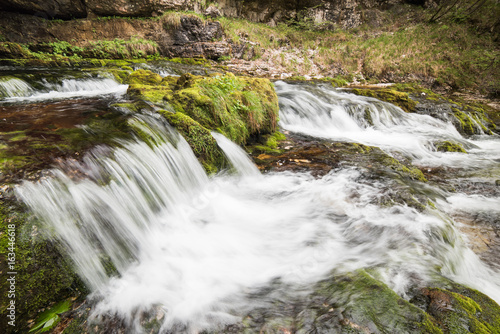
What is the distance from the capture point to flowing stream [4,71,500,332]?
7.17ft

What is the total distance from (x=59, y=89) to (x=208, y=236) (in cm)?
828

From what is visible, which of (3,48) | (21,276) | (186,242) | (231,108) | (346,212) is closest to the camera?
(21,276)

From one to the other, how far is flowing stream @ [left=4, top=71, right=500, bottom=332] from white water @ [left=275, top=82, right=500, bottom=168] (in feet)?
9.19

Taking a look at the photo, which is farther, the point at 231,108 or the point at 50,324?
the point at 231,108

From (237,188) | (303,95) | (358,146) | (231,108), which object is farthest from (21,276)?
(303,95)

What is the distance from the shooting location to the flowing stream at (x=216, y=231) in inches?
86.0

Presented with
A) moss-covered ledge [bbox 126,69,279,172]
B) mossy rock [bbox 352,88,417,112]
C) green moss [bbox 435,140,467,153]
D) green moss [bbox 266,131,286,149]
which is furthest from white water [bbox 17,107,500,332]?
mossy rock [bbox 352,88,417,112]

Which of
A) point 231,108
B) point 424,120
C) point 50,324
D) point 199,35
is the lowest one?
point 424,120

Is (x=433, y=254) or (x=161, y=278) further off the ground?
(x=161, y=278)

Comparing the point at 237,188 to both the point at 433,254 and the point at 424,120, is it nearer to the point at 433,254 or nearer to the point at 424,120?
the point at 433,254

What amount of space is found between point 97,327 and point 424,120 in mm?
11446

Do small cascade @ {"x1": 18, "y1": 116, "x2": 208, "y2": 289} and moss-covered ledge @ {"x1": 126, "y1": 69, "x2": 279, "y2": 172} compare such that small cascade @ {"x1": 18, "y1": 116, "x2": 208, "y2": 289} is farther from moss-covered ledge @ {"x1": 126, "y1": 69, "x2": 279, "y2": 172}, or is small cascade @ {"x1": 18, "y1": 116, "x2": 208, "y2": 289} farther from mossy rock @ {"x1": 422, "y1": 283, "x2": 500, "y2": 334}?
mossy rock @ {"x1": 422, "y1": 283, "x2": 500, "y2": 334}

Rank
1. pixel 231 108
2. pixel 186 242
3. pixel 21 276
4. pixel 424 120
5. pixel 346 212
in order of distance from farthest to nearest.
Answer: pixel 424 120 < pixel 231 108 < pixel 346 212 < pixel 186 242 < pixel 21 276

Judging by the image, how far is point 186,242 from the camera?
9.75 ft
